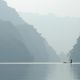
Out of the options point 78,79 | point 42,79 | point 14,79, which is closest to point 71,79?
point 78,79

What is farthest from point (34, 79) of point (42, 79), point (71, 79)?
point (71, 79)

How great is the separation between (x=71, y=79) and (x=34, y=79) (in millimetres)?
7864

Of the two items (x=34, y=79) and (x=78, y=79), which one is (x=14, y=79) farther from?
(x=78, y=79)

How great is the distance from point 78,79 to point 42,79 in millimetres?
7423

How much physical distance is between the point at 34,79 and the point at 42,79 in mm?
1685

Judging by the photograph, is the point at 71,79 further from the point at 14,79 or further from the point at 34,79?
the point at 14,79

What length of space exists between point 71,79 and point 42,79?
618 centimetres

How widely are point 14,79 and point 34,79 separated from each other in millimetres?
4594

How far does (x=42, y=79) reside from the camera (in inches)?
2808

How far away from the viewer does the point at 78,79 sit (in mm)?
71375

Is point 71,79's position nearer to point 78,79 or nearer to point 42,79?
point 78,79

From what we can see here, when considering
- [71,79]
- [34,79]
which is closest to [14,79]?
[34,79]

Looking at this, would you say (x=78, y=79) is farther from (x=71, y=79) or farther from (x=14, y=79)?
(x=14, y=79)

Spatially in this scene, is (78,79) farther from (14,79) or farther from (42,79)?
(14,79)
